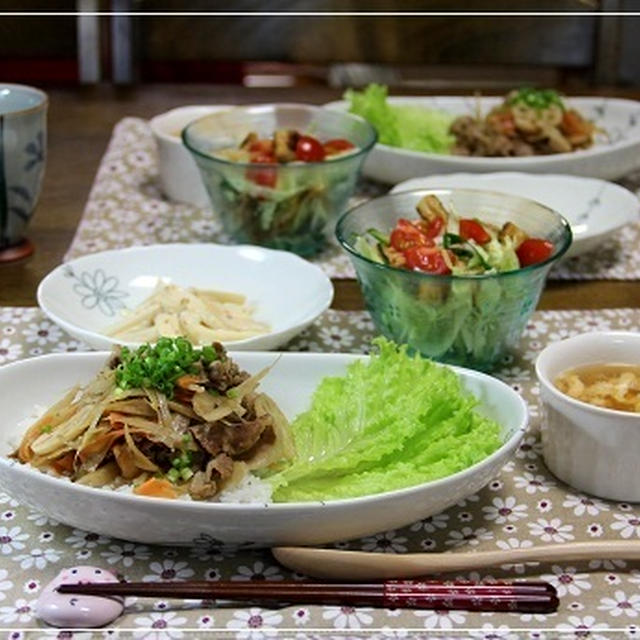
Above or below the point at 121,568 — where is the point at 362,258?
above

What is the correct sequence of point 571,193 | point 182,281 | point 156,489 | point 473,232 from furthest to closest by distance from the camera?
point 571,193 < point 182,281 < point 473,232 < point 156,489

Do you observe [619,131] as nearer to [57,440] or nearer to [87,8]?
[87,8]

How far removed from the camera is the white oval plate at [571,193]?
2.20m

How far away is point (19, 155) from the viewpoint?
6.86 feet

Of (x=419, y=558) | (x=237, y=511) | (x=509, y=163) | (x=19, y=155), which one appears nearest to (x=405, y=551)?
(x=419, y=558)

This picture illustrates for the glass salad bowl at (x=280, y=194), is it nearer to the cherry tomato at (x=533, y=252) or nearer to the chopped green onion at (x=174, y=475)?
the cherry tomato at (x=533, y=252)

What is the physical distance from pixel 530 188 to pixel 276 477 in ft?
3.42

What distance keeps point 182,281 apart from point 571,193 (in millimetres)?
674

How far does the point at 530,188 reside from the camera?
2.31 metres

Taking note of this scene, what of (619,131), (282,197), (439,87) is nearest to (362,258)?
(282,197)

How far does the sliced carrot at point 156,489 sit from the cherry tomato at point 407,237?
57 centimetres

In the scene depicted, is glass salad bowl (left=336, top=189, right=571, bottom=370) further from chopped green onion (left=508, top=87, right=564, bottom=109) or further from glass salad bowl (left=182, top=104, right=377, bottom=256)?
chopped green onion (left=508, top=87, right=564, bottom=109)

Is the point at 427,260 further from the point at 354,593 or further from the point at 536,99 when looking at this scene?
the point at 536,99

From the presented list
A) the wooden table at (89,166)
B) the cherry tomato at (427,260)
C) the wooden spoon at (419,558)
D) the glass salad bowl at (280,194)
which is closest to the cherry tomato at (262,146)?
the glass salad bowl at (280,194)
